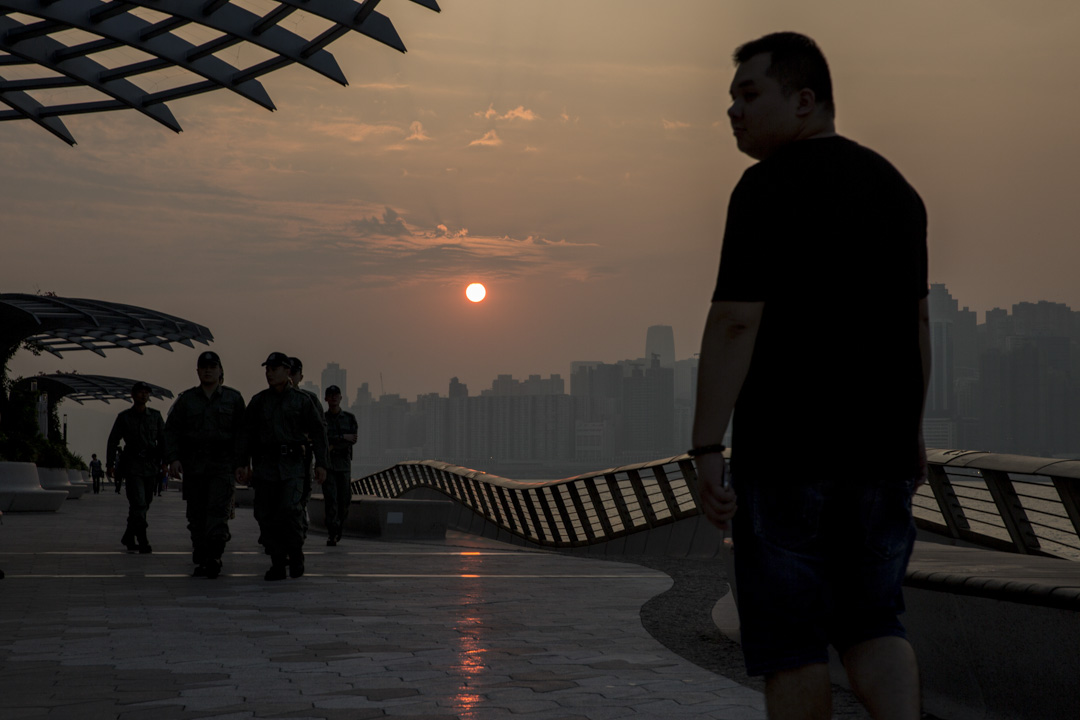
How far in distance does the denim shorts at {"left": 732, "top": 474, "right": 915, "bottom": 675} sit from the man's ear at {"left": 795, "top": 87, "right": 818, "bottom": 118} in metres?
0.80

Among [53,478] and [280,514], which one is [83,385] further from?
[280,514]

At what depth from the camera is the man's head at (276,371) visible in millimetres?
9602

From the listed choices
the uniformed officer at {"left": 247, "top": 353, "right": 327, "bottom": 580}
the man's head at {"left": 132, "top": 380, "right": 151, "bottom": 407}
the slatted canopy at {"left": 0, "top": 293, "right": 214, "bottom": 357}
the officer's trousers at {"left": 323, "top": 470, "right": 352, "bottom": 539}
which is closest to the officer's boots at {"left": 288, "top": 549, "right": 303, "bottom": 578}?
the uniformed officer at {"left": 247, "top": 353, "right": 327, "bottom": 580}

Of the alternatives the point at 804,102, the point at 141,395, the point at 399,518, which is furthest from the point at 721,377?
the point at 399,518

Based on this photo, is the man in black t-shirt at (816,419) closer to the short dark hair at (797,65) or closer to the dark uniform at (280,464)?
the short dark hair at (797,65)

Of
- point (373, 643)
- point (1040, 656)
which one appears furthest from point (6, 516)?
point (1040, 656)

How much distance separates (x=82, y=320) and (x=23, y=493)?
8233mm

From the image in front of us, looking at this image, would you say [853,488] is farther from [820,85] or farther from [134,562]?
[134,562]

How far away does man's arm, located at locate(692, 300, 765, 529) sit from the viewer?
231 cm

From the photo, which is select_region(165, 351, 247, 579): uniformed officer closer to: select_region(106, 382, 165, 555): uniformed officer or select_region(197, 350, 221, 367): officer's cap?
select_region(197, 350, 221, 367): officer's cap

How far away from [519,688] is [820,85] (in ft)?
10.1

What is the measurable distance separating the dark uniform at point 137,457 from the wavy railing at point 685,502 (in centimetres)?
587

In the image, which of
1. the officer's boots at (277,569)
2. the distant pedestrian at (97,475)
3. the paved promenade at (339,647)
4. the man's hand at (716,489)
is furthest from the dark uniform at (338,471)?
the distant pedestrian at (97,475)

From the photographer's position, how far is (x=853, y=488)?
Answer: 2287 mm
